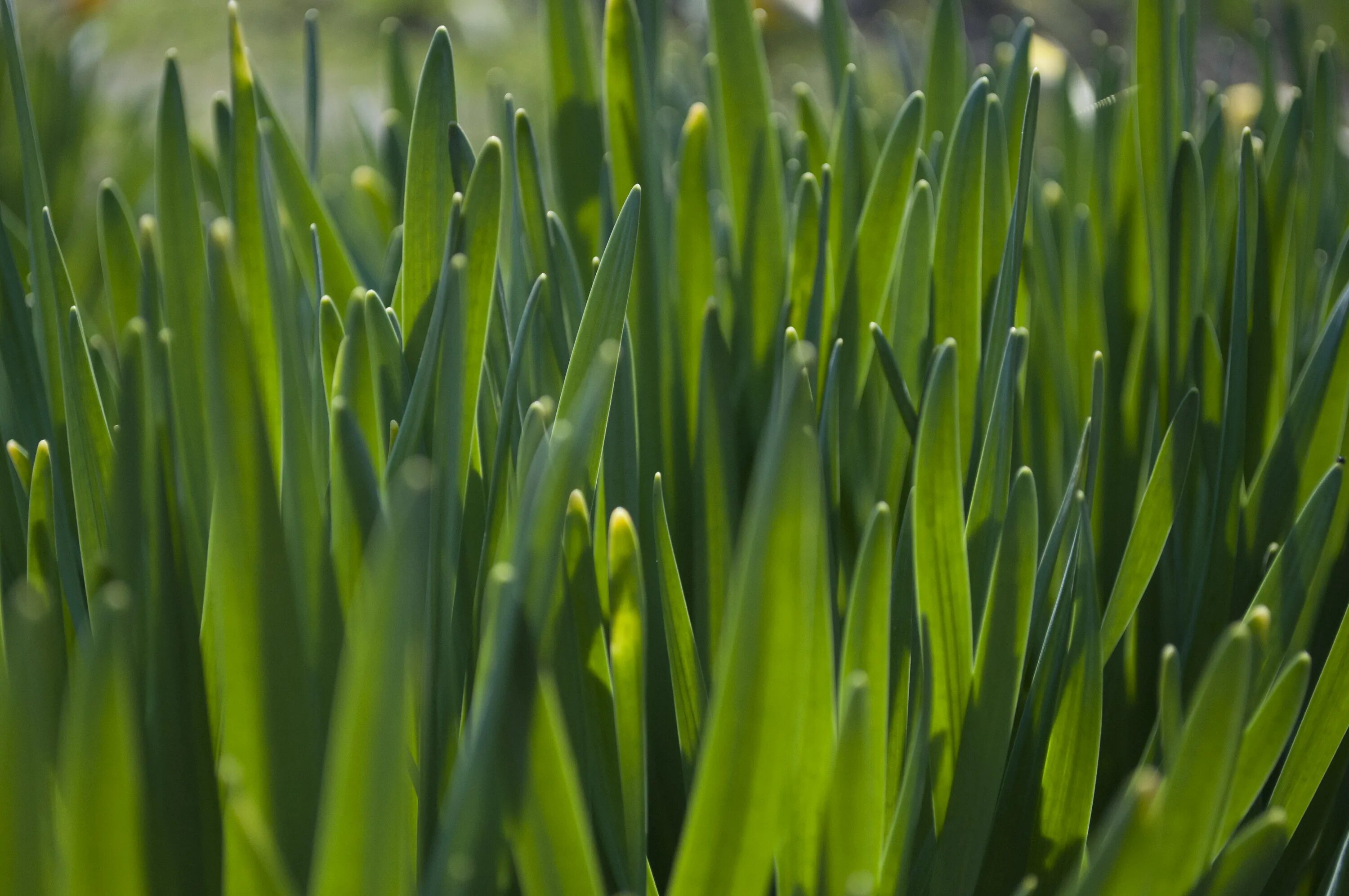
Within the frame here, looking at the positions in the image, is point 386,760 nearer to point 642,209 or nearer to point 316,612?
point 316,612

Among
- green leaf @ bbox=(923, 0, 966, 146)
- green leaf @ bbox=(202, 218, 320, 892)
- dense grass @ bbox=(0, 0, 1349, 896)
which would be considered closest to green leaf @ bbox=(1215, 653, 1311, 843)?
dense grass @ bbox=(0, 0, 1349, 896)

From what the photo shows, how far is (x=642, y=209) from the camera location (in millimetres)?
441

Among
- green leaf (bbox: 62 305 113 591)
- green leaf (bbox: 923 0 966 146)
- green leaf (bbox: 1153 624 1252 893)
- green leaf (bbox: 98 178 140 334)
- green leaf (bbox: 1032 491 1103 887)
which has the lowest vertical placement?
green leaf (bbox: 1032 491 1103 887)

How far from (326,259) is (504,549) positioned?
0.26 meters

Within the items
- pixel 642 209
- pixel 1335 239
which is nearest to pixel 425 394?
pixel 642 209

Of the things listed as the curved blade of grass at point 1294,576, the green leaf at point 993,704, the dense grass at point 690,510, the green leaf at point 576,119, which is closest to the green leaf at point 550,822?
the dense grass at point 690,510

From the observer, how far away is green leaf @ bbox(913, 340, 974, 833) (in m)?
0.30

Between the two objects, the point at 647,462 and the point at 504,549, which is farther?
the point at 647,462

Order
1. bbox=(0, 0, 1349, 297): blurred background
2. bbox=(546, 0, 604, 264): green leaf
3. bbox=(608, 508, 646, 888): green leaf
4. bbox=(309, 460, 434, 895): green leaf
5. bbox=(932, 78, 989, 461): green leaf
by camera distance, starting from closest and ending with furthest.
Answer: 1. bbox=(309, 460, 434, 895): green leaf
2. bbox=(608, 508, 646, 888): green leaf
3. bbox=(932, 78, 989, 461): green leaf
4. bbox=(546, 0, 604, 264): green leaf
5. bbox=(0, 0, 1349, 297): blurred background

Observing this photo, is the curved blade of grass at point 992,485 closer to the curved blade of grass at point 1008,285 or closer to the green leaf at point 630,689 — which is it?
the curved blade of grass at point 1008,285

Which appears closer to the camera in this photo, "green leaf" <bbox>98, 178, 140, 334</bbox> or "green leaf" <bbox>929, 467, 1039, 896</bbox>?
"green leaf" <bbox>929, 467, 1039, 896</bbox>

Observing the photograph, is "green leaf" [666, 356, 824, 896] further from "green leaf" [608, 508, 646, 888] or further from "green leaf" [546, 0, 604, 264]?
"green leaf" [546, 0, 604, 264]

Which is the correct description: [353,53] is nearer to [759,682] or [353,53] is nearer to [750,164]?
[750,164]

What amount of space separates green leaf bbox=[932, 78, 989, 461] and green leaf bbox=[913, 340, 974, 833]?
95 millimetres
